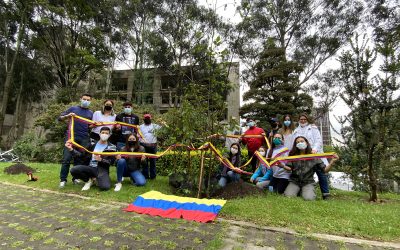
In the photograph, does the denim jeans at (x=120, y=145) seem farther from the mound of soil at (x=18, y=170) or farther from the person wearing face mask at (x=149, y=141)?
the mound of soil at (x=18, y=170)

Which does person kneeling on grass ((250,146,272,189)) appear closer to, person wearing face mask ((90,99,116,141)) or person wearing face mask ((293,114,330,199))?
person wearing face mask ((293,114,330,199))

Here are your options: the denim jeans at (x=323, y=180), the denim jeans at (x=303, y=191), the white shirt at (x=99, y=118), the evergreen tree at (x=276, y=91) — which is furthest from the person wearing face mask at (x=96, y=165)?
the evergreen tree at (x=276, y=91)

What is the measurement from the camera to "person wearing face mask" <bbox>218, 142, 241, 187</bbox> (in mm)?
5927

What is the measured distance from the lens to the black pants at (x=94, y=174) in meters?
5.53

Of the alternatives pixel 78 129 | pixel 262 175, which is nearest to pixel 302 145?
pixel 262 175

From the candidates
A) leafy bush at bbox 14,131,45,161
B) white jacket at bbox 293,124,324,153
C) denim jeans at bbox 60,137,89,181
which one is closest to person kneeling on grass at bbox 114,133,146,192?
denim jeans at bbox 60,137,89,181

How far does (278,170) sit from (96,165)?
4112mm

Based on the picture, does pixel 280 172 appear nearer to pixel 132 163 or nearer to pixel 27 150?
pixel 132 163

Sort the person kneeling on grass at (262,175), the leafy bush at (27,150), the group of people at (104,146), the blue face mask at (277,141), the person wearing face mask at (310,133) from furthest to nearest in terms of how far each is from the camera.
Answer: the leafy bush at (27,150), the blue face mask at (277,141), the person kneeling on grass at (262,175), the person wearing face mask at (310,133), the group of people at (104,146)

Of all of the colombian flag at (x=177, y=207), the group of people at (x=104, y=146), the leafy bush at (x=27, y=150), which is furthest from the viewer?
the leafy bush at (x=27, y=150)

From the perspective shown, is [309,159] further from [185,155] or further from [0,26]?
[0,26]

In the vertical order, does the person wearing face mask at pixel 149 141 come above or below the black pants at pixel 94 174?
above

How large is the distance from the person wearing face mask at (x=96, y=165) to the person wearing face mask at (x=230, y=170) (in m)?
2.49

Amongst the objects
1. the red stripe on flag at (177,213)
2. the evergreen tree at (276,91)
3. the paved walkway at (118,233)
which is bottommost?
the paved walkway at (118,233)
